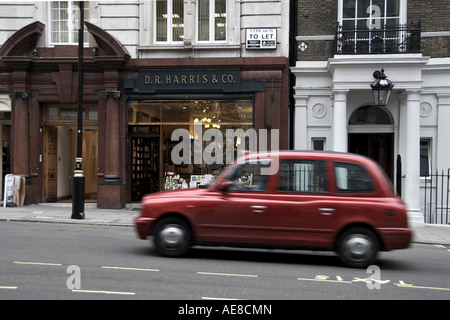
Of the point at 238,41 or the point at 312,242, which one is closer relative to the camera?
the point at 312,242

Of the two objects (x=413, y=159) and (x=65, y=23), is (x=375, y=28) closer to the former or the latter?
(x=413, y=159)

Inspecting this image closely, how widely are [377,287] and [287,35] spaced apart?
10.6 meters

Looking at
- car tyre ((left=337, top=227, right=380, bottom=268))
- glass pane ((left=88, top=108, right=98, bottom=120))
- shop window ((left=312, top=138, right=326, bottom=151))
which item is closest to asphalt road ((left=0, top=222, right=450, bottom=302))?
car tyre ((left=337, top=227, right=380, bottom=268))

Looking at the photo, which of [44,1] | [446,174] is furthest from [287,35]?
[44,1]

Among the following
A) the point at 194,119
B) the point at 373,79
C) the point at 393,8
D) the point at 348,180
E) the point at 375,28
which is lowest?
the point at 348,180

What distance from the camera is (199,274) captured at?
662 centimetres

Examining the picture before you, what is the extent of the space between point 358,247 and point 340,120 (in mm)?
7414

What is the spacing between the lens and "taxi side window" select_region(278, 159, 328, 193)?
738cm

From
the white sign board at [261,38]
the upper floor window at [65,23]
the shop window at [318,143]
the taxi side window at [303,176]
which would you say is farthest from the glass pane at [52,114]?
the taxi side window at [303,176]

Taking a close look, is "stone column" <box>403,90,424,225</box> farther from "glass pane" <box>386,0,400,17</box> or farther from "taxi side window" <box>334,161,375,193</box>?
"taxi side window" <box>334,161,375,193</box>

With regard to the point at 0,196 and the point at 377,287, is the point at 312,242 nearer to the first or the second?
the point at 377,287

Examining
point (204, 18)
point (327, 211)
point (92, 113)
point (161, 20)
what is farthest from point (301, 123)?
point (327, 211)
